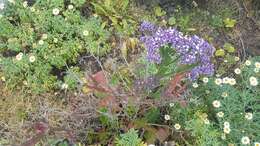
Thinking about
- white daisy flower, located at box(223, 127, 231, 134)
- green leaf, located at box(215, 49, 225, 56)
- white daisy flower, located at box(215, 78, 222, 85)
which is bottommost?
white daisy flower, located at box(223, 127, 231, 134)

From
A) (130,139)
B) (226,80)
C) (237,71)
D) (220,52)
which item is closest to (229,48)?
(220,52)

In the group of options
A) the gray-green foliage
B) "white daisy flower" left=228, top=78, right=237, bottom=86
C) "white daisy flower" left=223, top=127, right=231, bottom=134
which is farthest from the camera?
"white daisy flower" left=228, top=78, right=237, bottom=86

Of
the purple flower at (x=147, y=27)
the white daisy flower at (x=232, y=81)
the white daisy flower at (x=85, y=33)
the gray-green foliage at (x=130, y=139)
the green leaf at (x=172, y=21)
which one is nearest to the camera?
the gray-green foliage at (x=130, y=139)

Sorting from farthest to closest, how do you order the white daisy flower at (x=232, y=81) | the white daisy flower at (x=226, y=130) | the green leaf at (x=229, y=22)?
the green leaf at (x=229, y=22), the white daisy flower at (x=232, y=81), the white daisy flower at (x=226, y=130)

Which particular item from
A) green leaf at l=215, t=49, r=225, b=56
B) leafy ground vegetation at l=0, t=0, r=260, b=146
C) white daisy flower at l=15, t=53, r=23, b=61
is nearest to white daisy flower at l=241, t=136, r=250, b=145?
leafy ground vegetation at l=0, t=0, r=260, b=146

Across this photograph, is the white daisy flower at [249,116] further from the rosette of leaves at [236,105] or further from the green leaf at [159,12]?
the green leaf at [159,12]

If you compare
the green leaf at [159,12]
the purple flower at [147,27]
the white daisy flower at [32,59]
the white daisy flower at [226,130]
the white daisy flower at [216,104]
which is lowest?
the white daisy flower at [226,130]

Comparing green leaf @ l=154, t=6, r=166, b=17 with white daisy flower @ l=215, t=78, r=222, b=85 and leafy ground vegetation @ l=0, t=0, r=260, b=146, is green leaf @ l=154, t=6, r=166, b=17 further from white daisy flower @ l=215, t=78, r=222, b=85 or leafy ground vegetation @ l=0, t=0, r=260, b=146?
white daisy flower @ l=215, t=78, r=222, b=85

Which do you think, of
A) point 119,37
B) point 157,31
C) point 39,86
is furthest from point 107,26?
point 39,86

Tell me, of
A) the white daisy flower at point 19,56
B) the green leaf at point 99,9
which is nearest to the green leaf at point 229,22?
the green leaf at point 99,9
